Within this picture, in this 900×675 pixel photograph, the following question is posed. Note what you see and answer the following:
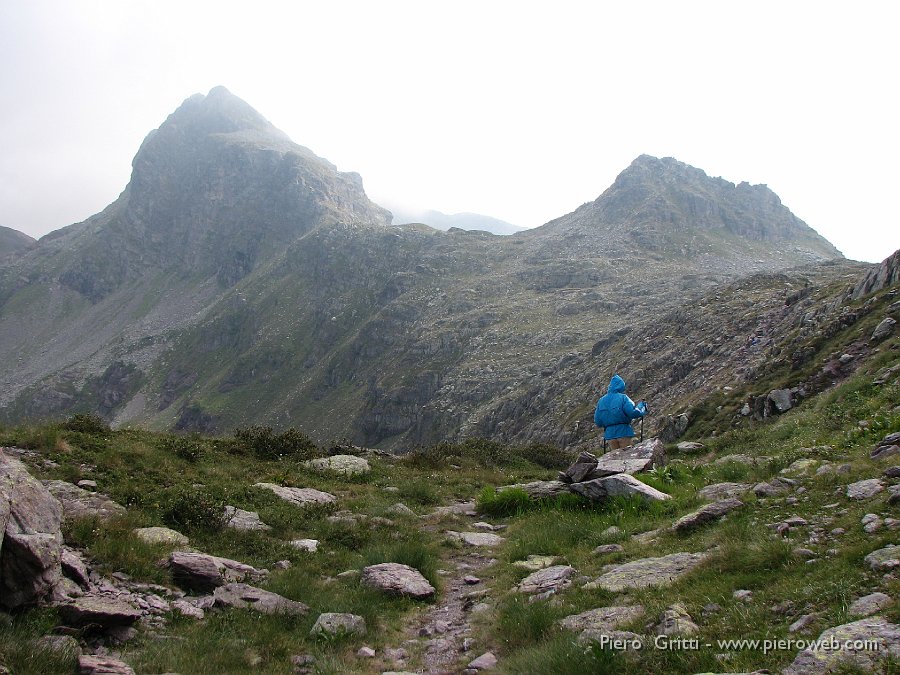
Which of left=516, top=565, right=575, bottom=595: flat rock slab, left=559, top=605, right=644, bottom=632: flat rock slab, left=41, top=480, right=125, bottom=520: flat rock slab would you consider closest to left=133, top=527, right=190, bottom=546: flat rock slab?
left=41, top=480, right=125, bottom=520: flat rock slab

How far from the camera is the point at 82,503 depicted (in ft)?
32.7

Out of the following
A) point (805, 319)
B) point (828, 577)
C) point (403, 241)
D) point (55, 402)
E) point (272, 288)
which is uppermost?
point (403, 241)

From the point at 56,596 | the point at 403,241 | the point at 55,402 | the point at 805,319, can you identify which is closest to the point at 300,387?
the point at 403,241

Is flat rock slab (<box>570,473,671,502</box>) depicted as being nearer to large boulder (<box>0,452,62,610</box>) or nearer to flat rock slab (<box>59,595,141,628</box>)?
flat rock slab (<box>59,595,141,628</box>)

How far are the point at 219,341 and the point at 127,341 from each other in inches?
1890

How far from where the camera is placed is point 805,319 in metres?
29.1

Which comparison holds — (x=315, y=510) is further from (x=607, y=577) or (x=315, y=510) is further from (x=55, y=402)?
(x=55, y=402)

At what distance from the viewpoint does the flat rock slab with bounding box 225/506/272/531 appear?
1051cm

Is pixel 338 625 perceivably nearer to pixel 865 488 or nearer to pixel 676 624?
pixel 676 624

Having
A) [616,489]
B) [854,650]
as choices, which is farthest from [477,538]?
[854,650]

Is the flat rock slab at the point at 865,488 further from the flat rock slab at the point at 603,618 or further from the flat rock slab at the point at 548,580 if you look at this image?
the flat rock slab at the point at 548,580

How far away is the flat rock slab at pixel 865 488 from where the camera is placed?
259 inches

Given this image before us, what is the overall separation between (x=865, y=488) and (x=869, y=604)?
3124 mm

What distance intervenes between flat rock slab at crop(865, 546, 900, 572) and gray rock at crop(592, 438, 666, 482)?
312 inches
